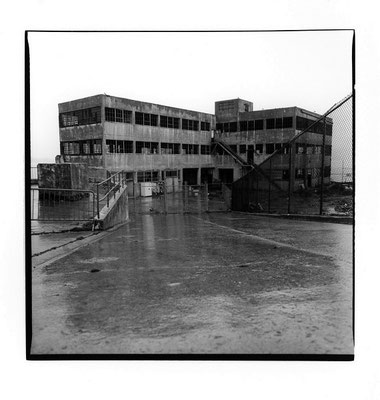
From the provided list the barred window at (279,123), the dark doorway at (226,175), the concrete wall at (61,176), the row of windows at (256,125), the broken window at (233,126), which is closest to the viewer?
the concrete wall at (61,176)

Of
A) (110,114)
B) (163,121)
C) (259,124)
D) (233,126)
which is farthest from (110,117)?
(259,124)

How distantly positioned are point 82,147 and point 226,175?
17.0m

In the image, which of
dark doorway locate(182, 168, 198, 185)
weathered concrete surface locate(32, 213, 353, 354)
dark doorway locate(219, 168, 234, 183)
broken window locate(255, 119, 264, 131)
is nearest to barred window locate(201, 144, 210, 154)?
dark doorway locate(182, 168, 198, 185)

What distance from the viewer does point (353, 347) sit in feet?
10.9

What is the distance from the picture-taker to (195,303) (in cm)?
349

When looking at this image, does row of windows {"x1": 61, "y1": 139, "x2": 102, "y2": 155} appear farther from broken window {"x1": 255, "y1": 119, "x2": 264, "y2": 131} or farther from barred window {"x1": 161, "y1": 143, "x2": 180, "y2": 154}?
broken window {"x1": 255, "y1": 119, "x2": 264, "y2": 131}

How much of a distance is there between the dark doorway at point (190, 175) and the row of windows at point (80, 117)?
39.9ft

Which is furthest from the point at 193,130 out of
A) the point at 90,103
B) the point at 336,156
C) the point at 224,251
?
the point at 224,251

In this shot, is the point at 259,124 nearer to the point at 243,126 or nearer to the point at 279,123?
the point at 243,126

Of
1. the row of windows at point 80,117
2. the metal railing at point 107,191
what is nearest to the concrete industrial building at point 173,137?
the row of windows at point 80,117

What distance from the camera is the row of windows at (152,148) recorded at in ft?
98.6

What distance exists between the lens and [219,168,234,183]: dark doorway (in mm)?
40469

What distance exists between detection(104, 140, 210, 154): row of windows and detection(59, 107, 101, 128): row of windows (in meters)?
2.19

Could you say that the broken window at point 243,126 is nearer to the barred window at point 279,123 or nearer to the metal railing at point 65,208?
the barred window at point 279,123
